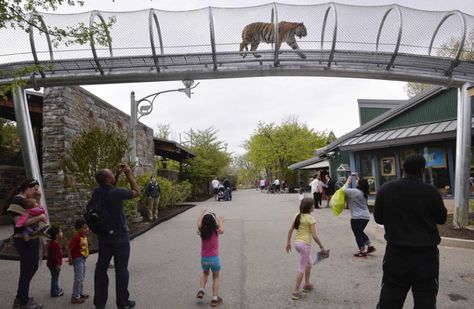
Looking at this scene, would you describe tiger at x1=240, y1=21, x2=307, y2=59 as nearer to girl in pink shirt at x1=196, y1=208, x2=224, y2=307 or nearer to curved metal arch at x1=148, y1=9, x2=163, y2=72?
curved metal arch at x1=148, y1=9, x2=163, y2=72

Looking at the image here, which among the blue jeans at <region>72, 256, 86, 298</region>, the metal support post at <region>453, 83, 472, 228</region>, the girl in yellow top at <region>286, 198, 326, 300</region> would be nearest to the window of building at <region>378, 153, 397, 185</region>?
the metal support post at <region>453, 83, 472, 228</region>

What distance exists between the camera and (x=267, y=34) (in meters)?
8.00

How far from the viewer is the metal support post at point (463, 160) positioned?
8.27m

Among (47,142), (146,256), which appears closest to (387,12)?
(146,256)

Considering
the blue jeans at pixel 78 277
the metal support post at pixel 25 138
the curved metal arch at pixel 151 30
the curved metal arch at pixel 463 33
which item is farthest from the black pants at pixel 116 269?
the curved metal arch at pixel 463 33

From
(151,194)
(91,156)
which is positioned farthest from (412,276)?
(151,194)

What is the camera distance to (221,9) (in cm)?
813

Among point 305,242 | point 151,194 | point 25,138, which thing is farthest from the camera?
point 151,194

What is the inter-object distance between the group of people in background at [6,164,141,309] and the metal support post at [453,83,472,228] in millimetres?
8010

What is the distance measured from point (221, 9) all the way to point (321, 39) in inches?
100

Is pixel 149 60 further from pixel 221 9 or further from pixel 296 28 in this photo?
pixel 296 28

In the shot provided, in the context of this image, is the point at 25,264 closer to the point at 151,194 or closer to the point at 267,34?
the point at 267,34

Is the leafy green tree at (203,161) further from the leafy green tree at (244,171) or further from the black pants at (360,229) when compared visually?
the leafy green tree at (244,171)

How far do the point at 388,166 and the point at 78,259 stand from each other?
14.1m
